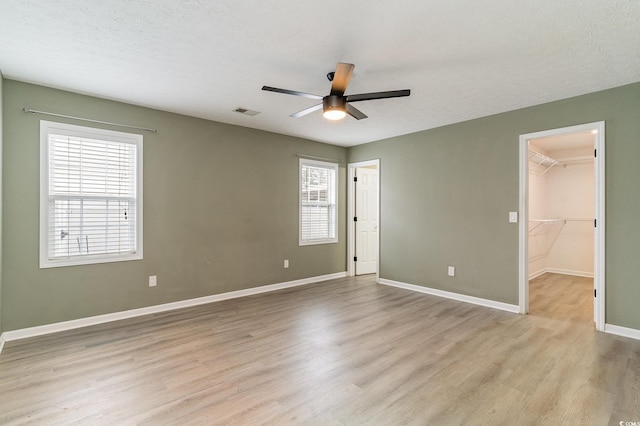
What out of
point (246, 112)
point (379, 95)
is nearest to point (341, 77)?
point (379, 95)

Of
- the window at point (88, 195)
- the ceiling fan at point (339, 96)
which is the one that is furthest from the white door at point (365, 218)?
the window at point (88, 195)

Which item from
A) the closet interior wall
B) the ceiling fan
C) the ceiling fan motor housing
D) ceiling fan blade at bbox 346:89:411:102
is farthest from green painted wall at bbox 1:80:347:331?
the closet interior wall

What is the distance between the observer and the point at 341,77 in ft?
8.38

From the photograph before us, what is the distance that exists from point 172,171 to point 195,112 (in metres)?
0.84

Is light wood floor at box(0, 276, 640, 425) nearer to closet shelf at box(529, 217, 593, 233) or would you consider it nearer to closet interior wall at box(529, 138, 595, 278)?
closet shelf at box(529, 217, 593, 233)

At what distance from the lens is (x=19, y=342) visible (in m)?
3.08

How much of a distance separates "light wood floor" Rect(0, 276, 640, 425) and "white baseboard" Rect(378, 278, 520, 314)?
0.84 ft

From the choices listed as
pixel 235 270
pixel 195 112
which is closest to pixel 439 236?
pixel 235 270

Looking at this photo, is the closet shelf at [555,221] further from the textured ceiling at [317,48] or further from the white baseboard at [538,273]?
the textured ceiling at [317,48]

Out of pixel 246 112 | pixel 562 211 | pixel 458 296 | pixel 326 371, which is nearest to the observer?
pixel 326 371

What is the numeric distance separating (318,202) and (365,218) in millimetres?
1171

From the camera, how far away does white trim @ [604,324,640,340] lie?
10.5ft

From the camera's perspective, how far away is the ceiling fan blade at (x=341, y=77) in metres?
2.43

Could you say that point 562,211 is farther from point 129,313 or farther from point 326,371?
point 129,313
